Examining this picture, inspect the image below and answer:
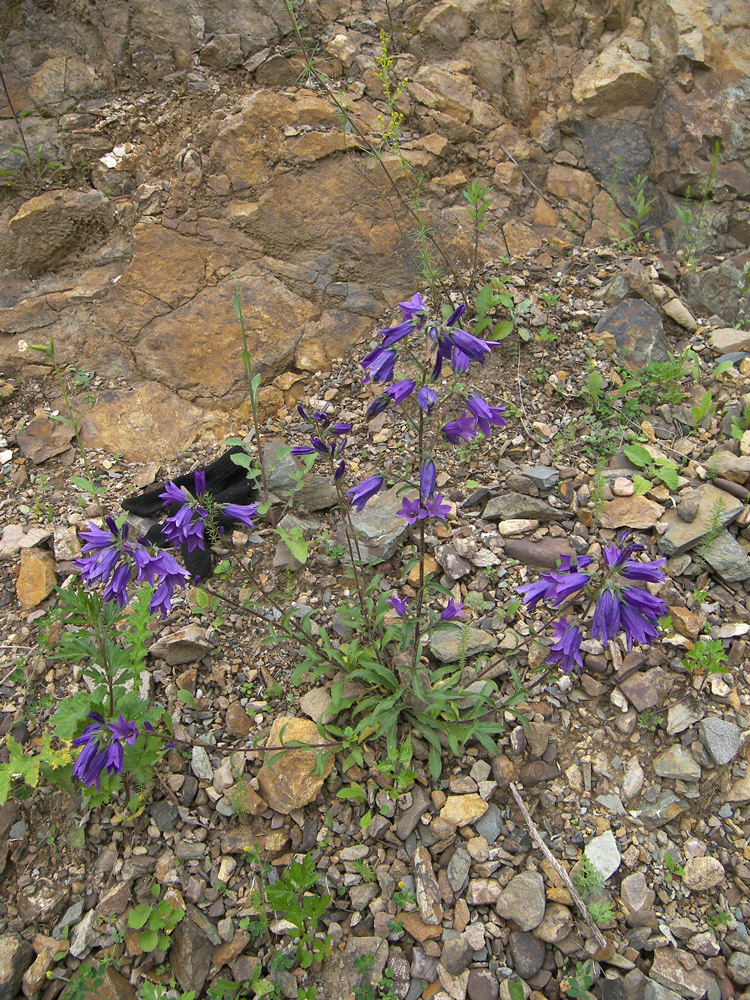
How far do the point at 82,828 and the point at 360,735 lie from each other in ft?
4.38

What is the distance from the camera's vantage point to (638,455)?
13.1 ft

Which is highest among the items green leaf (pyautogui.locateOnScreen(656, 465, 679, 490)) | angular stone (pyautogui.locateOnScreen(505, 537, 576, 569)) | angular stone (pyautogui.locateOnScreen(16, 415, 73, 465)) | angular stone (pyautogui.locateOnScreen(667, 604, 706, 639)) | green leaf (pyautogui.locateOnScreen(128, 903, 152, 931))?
angular stone (pyautogui.locateOnScreen(16, 415, 73, 465))

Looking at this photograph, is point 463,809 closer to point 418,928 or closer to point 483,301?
point 418,928

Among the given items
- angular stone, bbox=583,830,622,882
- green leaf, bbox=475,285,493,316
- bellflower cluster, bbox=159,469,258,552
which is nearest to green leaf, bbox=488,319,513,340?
green leaf, bbox=475,285,493,316

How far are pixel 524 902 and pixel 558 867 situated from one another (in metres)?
0.20

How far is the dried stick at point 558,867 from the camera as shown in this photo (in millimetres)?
2549

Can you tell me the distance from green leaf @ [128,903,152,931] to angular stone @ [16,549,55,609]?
5.83ft

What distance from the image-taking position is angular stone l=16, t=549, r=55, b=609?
3.73m

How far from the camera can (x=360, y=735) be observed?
304cm

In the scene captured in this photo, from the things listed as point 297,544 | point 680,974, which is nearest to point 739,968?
point 680,974

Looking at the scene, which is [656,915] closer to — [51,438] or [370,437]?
[370,437]

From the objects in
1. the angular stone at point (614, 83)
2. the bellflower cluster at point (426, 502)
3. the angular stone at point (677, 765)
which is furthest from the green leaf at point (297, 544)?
the angular stone at point (614, 83)

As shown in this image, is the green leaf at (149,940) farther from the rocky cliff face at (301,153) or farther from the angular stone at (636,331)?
the angular stone at (636,331)

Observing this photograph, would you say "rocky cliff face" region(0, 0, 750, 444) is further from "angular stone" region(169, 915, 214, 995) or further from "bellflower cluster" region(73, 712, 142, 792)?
"angular stone" region(169, 915, 214, 995)
